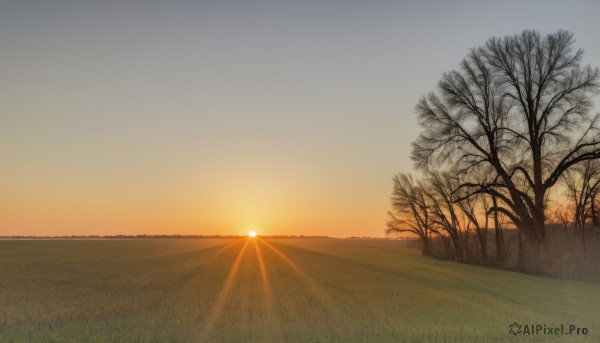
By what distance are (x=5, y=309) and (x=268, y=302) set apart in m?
8.70

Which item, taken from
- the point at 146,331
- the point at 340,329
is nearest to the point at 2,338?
the point at 146,331

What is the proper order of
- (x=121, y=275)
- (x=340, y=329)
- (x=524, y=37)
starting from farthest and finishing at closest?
(x=524, y=37) < (x=121, y=275) < (x=340, y=329)

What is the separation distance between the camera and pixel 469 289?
73.5 feet

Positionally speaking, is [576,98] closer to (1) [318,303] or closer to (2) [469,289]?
(2) [469,289]

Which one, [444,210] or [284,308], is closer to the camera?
[284,308]

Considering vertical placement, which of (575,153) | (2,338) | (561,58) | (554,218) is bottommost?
(2,338)

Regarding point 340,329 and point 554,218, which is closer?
point 340,329

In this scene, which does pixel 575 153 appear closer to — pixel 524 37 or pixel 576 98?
pixel 576 98

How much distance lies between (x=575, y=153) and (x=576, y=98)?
130 inches

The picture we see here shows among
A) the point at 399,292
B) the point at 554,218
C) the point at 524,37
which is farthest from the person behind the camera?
the point at 554,218

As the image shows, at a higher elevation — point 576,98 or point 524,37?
point 524,37

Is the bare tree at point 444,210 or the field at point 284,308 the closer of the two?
the field at point 284,308

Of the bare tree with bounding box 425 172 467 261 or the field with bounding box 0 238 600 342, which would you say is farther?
the bare tree with bounding box 425 172 467 261

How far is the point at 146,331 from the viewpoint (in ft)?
41.3
